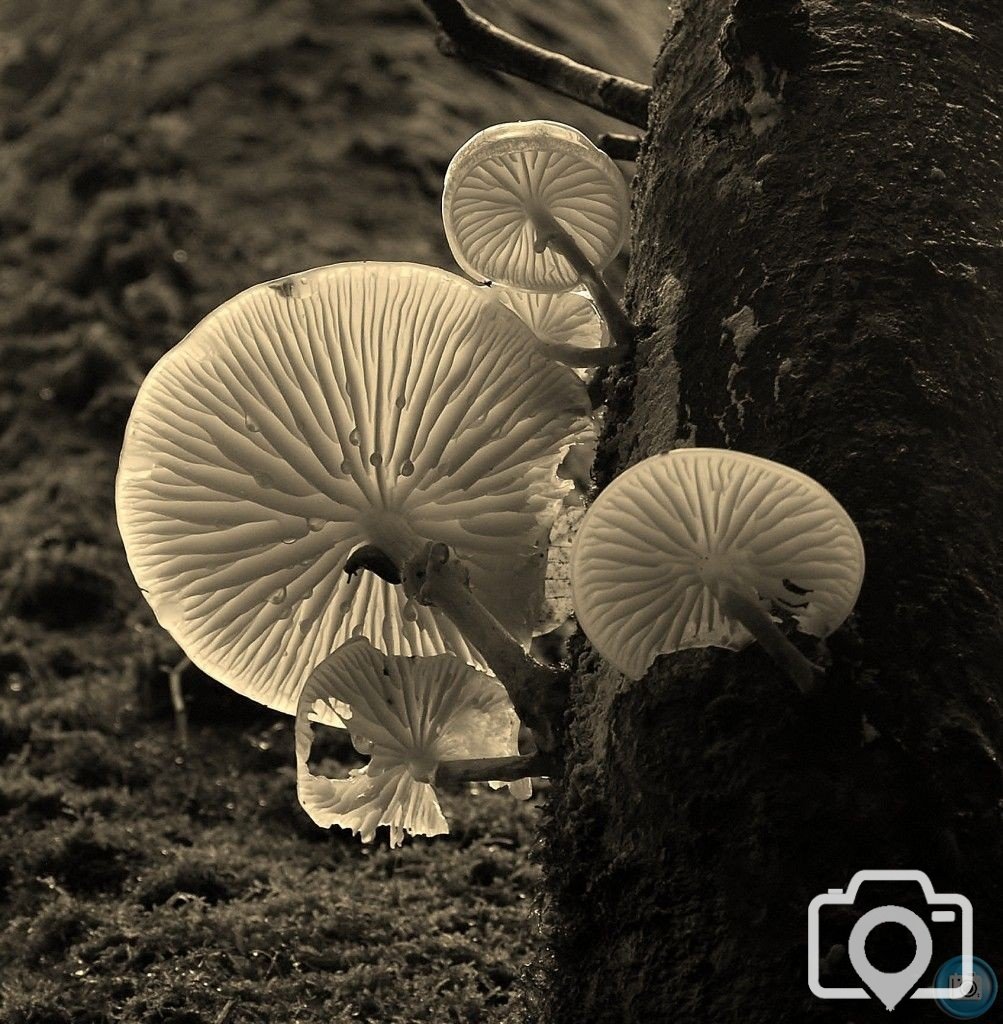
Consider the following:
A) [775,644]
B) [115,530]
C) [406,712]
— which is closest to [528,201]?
[406,712]

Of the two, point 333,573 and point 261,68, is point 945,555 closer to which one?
point 333,573

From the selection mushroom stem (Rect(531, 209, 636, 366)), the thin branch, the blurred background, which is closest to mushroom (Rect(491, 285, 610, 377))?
Result: mushroom stem (Rect(531, 209, 636, 366))

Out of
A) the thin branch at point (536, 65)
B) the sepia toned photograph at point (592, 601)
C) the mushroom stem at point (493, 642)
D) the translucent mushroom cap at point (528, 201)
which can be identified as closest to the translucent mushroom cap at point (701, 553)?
the sepia toned photograph at point (592, 601)

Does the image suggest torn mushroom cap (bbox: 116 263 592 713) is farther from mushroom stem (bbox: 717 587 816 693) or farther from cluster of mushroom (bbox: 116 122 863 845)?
mushroom stem (bbox: 717 587 816 693)

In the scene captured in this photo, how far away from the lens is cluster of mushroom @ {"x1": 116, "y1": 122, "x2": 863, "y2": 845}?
1812 millimetres

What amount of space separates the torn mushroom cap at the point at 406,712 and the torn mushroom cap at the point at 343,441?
0.27 feet

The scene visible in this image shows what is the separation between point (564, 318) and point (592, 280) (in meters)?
0.29

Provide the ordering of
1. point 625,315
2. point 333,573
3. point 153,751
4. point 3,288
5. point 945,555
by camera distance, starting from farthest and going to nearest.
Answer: point 3,288 → point 153,751 → point 333,573 → point 625,315 → point 945,555

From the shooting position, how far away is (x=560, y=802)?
5.29ft

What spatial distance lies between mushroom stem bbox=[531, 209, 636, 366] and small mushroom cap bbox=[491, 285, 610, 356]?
143 millimetres

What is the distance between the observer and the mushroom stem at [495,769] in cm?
168

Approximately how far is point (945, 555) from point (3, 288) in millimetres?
4299

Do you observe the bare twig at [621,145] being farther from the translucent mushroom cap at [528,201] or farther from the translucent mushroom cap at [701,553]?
the translucent mushroom cap at [701,553]

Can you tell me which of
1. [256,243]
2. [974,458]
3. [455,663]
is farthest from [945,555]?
[256,243]
